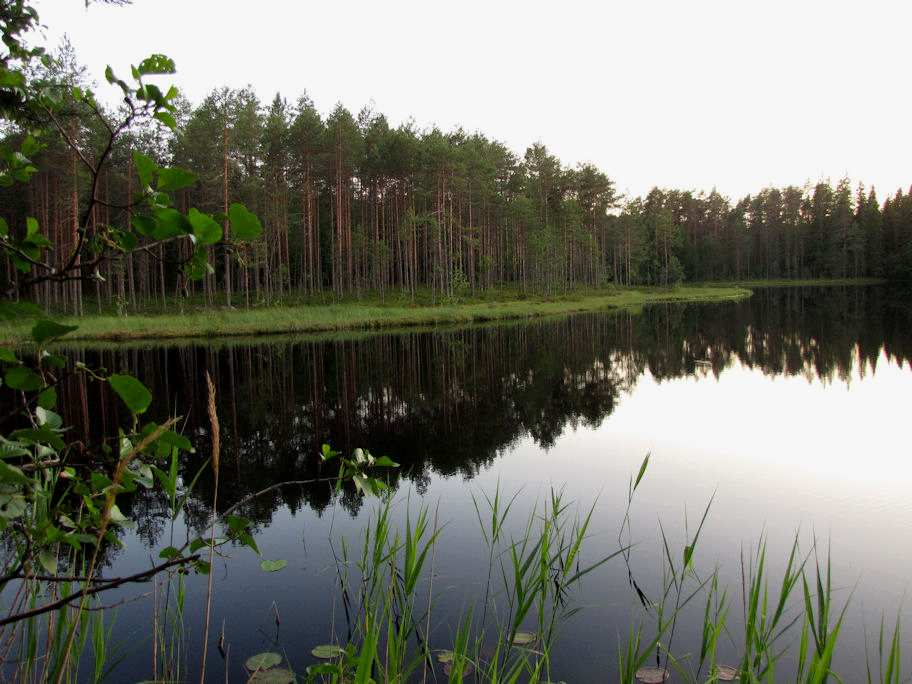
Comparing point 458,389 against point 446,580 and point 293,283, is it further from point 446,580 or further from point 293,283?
Answer: point 293,283

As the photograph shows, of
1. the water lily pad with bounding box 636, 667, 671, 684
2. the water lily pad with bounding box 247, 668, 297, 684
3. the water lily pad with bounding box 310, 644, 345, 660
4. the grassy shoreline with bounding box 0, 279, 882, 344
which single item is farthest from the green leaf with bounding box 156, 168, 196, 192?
the grassy shoreline with bounding box 0, 279, 882, 344

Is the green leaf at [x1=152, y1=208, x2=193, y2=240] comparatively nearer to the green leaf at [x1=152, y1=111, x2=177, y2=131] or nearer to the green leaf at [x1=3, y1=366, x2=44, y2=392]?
the green leaf at [x1=152, y1=111, x2=177, y2=131]

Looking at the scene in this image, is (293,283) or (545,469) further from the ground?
(293,283)

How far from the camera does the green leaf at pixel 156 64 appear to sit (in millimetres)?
1420

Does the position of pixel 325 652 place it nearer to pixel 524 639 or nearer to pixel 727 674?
pixel 524 639

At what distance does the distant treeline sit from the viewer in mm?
34469

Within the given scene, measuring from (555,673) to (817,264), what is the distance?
105 meters

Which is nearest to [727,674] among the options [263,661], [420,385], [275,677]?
[275,677]

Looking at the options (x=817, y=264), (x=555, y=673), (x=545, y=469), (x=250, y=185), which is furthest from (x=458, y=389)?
(x=817, y=264)

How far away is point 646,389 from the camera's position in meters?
14.6

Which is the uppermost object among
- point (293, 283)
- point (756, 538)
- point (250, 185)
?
point (250, 185)

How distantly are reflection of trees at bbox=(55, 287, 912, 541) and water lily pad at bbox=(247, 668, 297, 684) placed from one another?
2.82m

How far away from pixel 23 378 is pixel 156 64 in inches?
32.4

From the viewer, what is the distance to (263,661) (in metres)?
3.84
